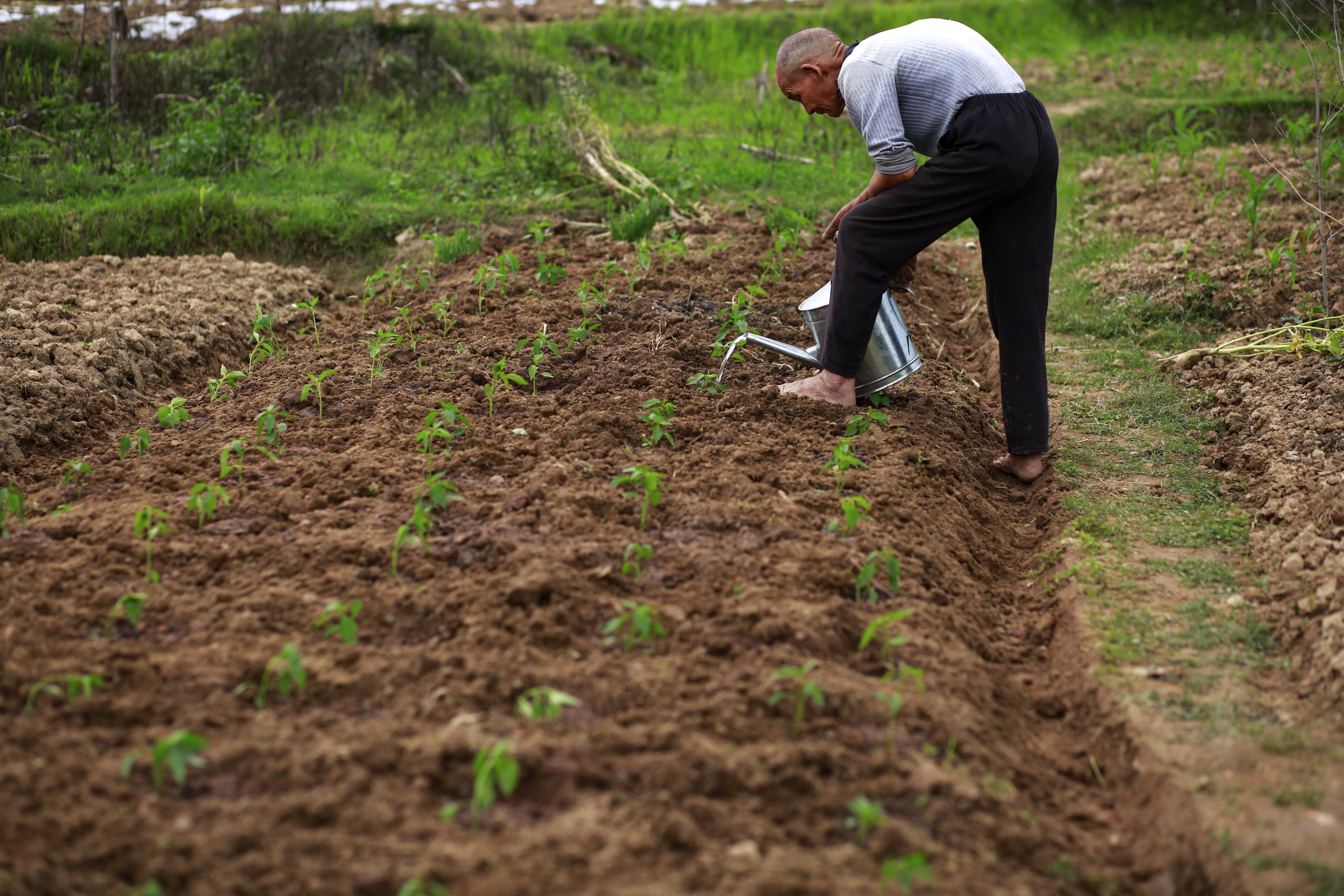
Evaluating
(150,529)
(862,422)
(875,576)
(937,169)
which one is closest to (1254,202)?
(937,169)

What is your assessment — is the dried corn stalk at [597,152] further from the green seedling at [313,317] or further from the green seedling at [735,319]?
the green seedling at [313,317]

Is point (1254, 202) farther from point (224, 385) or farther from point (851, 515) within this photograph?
point (224, 385)

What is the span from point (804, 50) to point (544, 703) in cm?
247

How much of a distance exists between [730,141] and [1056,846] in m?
7.41

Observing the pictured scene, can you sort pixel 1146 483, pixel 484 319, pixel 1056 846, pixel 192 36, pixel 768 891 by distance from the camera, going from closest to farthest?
pixel 768 891 < pixel 1056 846 < pixel 1146 483 < pixel 484 319 < pixel 192 36

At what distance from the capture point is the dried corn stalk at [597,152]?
7082mm

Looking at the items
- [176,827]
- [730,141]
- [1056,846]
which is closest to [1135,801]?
[1056,846]

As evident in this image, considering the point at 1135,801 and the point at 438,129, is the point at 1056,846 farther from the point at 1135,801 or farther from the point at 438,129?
the point at 438,129

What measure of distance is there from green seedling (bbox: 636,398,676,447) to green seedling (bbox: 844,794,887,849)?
172 cm

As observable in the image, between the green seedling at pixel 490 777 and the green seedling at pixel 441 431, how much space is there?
149 cm

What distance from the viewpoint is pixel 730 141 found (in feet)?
28.5

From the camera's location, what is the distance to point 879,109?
11.3 ft

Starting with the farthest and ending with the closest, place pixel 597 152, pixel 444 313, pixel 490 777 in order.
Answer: pixel 597 152 → pixel 444 313 → pixel 490 777

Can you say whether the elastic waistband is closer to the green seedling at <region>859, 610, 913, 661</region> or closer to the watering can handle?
the watering can handle
